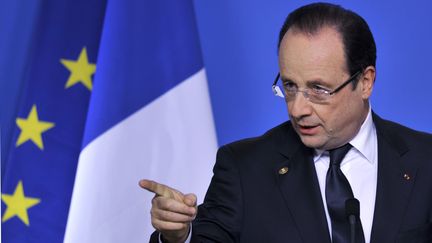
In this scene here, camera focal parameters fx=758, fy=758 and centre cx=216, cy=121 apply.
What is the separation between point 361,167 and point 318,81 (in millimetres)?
303

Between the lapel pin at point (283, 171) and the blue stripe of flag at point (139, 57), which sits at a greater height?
the blue stripe of flag at point (139, 57)

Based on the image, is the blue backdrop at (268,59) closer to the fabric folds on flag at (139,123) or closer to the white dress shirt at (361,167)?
the fabric folds on flag at (139,123)

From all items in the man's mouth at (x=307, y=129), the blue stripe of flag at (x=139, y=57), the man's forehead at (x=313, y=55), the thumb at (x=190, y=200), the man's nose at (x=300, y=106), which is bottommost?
the thumb at (x=190, y=200)

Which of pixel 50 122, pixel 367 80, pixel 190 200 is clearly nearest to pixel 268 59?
pixel 50 122

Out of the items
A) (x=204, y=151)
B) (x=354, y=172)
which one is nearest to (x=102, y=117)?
(x=204, y=151)

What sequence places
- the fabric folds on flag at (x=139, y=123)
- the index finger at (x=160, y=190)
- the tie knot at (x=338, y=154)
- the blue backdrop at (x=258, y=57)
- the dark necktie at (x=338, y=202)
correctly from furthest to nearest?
the blue backdrop at (x=258, y=57), the fabric folds on flag at (x=139, y=123), the tie knot at (x=338, y=154), the dark necktie at (x=338, y=202), the index finger at (x=160, y=190)

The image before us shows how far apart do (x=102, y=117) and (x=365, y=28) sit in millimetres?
1015

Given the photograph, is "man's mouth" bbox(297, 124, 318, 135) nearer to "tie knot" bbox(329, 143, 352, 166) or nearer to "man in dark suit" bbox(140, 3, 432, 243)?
"man in dark suit" bbox(140, 3, 432, 243)

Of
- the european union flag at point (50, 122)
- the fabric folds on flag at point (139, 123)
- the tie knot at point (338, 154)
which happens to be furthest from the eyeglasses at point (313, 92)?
the european union flag at point (50, 122)

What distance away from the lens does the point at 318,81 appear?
74.0 inches

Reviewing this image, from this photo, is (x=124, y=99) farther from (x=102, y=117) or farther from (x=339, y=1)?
(x=339, y=1)

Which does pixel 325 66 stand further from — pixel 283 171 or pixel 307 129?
pixel 283 171

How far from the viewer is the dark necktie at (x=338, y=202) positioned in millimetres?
1854

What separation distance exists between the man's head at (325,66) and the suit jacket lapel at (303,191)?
82 mm
